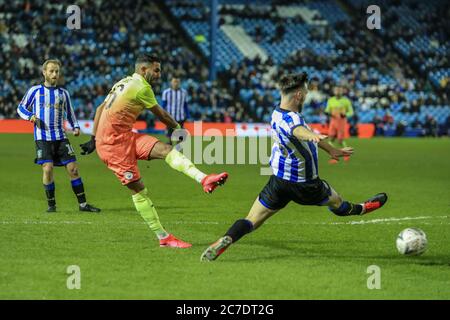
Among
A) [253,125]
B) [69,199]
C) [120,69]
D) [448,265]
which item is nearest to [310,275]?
[448,265]

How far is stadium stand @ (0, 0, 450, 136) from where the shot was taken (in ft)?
133

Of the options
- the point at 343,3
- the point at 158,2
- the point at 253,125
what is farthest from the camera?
the point at 343,3

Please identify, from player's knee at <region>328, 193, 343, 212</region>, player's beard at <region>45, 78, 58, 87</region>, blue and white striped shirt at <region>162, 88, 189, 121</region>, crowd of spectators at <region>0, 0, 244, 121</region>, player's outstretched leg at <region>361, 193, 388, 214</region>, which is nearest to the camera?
player's knee at <region>328, 193, 343, 212</region>

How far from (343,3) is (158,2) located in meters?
11.6

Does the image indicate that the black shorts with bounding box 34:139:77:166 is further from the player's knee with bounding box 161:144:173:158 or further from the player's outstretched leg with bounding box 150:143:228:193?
the player's knee with bounding box 161:144:173:158

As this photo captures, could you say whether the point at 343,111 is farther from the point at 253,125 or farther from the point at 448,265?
the point at 448,265

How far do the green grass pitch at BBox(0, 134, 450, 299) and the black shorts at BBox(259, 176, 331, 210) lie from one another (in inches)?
24.3

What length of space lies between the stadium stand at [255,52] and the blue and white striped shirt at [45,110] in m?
25.3

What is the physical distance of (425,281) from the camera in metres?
7.99

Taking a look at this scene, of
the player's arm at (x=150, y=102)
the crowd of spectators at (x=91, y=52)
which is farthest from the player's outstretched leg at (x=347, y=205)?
the crowd of spectators at (x=91, y=52)

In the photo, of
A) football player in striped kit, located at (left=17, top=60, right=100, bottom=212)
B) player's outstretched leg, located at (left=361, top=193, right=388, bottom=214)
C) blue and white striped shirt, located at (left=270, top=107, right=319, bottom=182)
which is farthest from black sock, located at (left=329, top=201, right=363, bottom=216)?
football player in striped kit, located at (left=17, top=60, right=100, bottom=212)

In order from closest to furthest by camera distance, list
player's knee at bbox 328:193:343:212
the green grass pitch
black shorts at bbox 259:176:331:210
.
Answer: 1. the green grass pitch
2. black shorts at bbox 259:176:331:210
3. player's knee at bbox 328:193:343:212

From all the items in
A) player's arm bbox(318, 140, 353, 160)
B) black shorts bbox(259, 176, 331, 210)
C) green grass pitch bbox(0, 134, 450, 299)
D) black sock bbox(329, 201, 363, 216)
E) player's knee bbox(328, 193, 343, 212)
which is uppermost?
player's arm bbox(318, 140, 353, 160)

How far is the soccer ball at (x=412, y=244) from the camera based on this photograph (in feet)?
29.6
